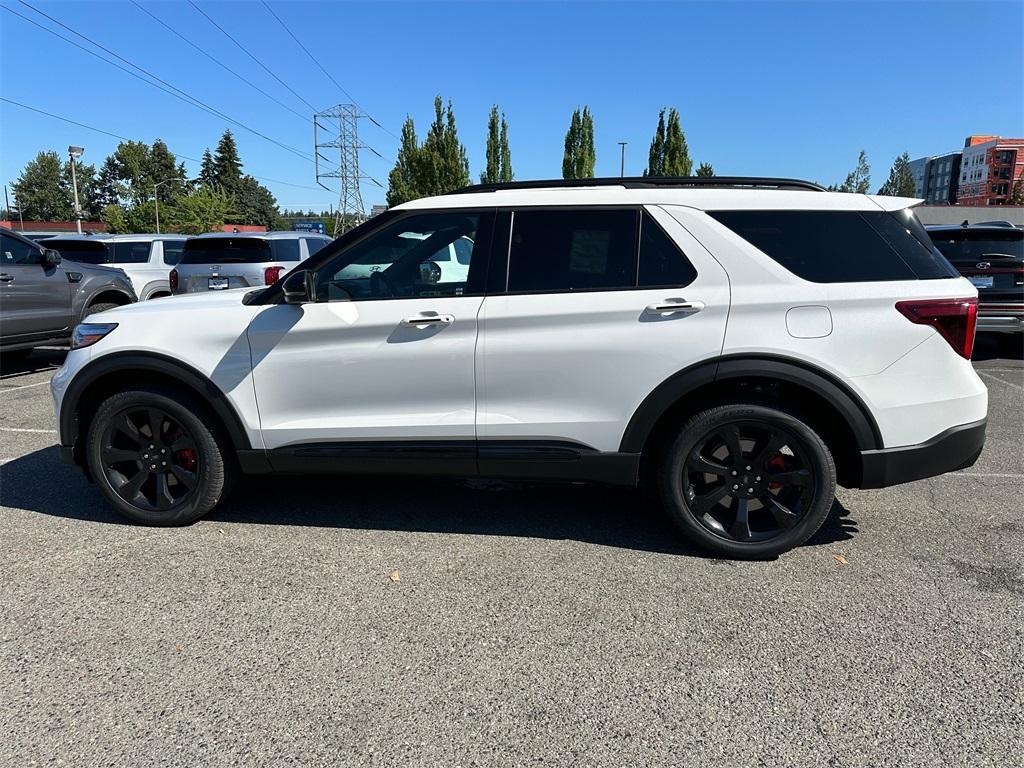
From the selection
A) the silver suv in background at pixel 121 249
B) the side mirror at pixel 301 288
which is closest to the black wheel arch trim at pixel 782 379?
the side mirror at pixel 301 288

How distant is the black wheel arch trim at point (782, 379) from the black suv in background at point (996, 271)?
7087mm

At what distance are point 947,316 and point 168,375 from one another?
3.91 metres

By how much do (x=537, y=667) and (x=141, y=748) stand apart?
135cm

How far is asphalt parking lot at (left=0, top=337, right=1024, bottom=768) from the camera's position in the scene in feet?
7.39

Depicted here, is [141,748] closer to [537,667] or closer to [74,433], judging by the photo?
[537,667]

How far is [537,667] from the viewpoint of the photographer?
2.63 meters

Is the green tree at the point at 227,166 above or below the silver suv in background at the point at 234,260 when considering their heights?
above

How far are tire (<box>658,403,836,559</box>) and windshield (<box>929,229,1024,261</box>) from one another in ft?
23.4

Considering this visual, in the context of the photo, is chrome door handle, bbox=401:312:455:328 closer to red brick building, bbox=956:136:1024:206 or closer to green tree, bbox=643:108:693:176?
green tree, bbox=643:108:693:176

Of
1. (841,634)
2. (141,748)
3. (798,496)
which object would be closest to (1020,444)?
(798,496)

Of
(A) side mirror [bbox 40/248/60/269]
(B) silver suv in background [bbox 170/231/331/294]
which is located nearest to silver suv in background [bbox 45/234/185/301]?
(B) silver suv in background [bbox 170/231/331/294]

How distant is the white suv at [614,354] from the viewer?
328cm

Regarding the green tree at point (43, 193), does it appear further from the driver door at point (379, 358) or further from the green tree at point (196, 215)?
the driver door at point (379, 358)

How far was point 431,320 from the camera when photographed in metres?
3.44
